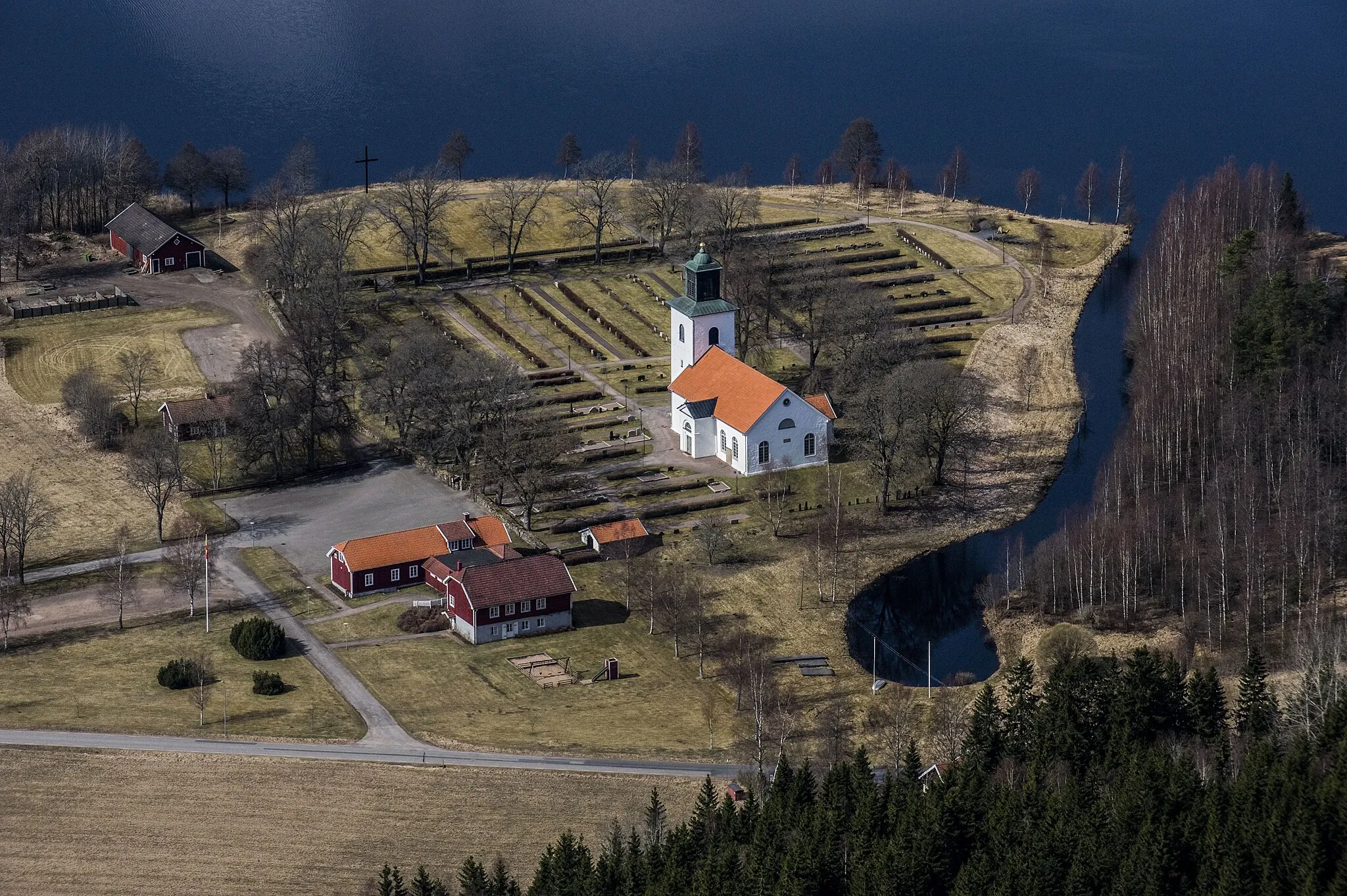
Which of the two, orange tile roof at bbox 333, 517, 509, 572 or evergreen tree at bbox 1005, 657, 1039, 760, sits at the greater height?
orange tile roof at bbox 333, 517, 509, 572

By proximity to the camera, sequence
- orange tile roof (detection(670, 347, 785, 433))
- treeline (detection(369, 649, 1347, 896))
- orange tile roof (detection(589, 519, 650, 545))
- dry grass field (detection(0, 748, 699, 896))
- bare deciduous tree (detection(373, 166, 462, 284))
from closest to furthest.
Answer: treeline (detection(369, 649, 1347, 896)) → dry grass field (detection(0, 748, 699, 896)) → orange tile roof (detection(589, 519, 650, 545)) → orange tile roof (detection(670, 347, 785, 433)) → bare deciduous tree (detection(373, 166, 462, 284))

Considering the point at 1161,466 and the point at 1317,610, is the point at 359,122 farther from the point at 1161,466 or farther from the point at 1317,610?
the point at 1317,610

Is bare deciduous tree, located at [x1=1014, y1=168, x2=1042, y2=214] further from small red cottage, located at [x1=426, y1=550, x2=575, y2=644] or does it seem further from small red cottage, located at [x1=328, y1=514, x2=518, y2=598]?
small red cottage, located at [x1=426, y1=550, x2=575, y2=644]

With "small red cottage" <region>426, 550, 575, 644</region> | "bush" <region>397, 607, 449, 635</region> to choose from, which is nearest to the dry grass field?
"small red cottage" <region>426, 550, 575, 644</region>

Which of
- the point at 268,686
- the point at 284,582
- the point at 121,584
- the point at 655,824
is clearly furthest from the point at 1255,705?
the point at 121,584

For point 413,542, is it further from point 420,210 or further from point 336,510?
point 420,210

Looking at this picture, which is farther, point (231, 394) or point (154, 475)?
point (231, 394)

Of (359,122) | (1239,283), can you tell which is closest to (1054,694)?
(1239,283)
